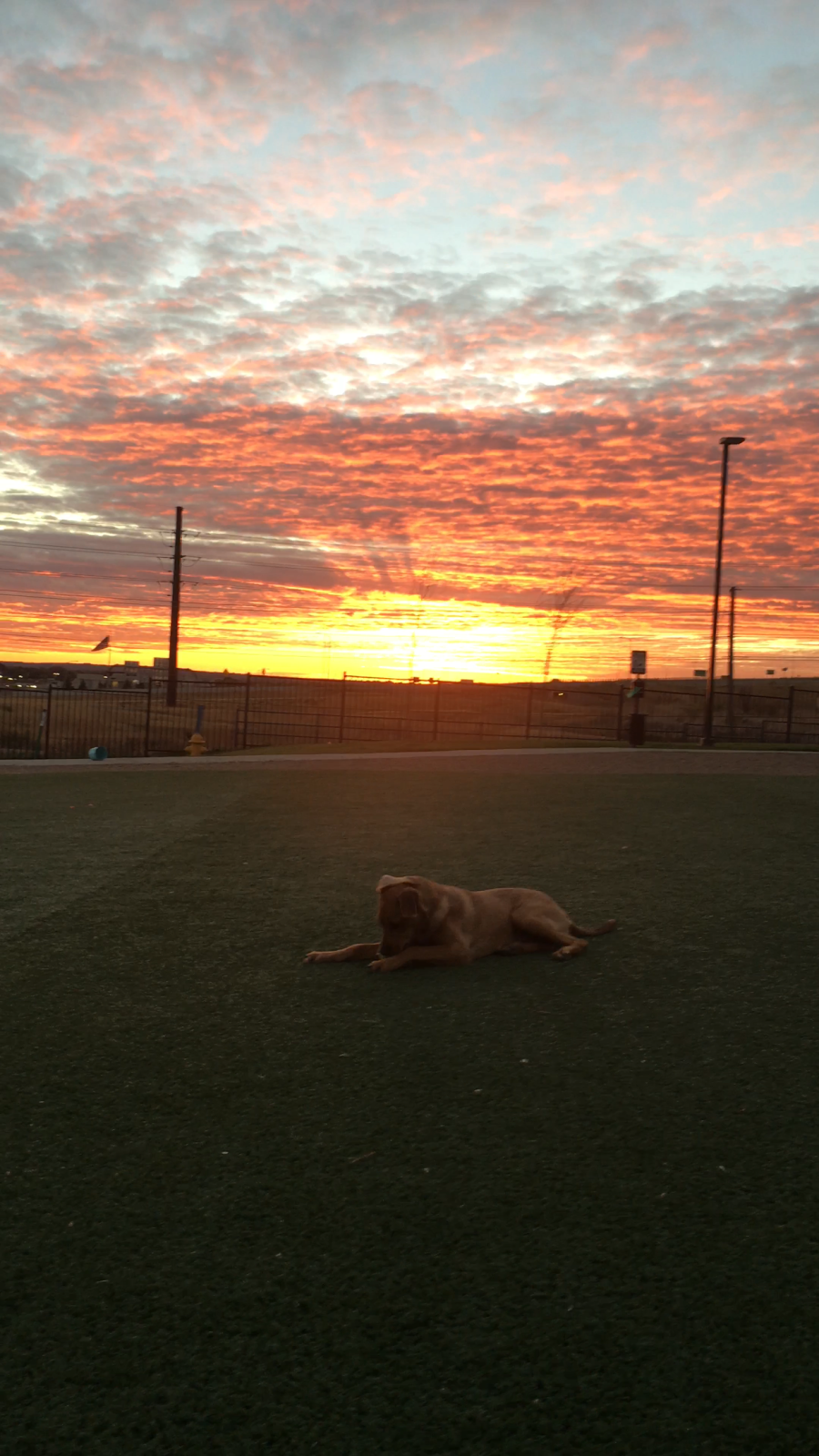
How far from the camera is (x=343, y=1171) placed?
10.5 feet

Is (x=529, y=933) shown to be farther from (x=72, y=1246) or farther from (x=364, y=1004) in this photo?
(x=72, y=1246)

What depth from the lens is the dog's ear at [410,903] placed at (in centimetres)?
523

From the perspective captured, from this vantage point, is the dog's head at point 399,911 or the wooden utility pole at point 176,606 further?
the wooden utility pole at point 176,606

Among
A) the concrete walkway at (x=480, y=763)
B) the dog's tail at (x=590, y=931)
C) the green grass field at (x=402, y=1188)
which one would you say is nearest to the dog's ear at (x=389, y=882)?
the green grass field at (x=402, y=1188)

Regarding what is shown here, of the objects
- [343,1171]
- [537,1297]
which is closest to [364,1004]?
[343,1171]

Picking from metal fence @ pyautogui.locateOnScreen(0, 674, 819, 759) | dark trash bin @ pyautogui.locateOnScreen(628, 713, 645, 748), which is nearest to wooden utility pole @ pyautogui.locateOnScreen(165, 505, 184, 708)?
metal fence @ pyautogui.locateOnScreen(0, 674, 819, 759)

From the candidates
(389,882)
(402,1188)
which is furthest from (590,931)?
(402,1188)

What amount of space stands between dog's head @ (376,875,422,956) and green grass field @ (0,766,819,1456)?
0.22 m

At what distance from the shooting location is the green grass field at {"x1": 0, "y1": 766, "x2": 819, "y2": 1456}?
7.14 feet

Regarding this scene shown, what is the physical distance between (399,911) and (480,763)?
1446cm

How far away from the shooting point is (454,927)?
5473 mm

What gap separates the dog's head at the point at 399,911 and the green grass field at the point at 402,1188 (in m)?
0.22

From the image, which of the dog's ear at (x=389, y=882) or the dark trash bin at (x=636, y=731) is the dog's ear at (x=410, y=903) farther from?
the dark trash bin at (x=636, y=731)

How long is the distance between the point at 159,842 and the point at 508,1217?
23.0 ft
